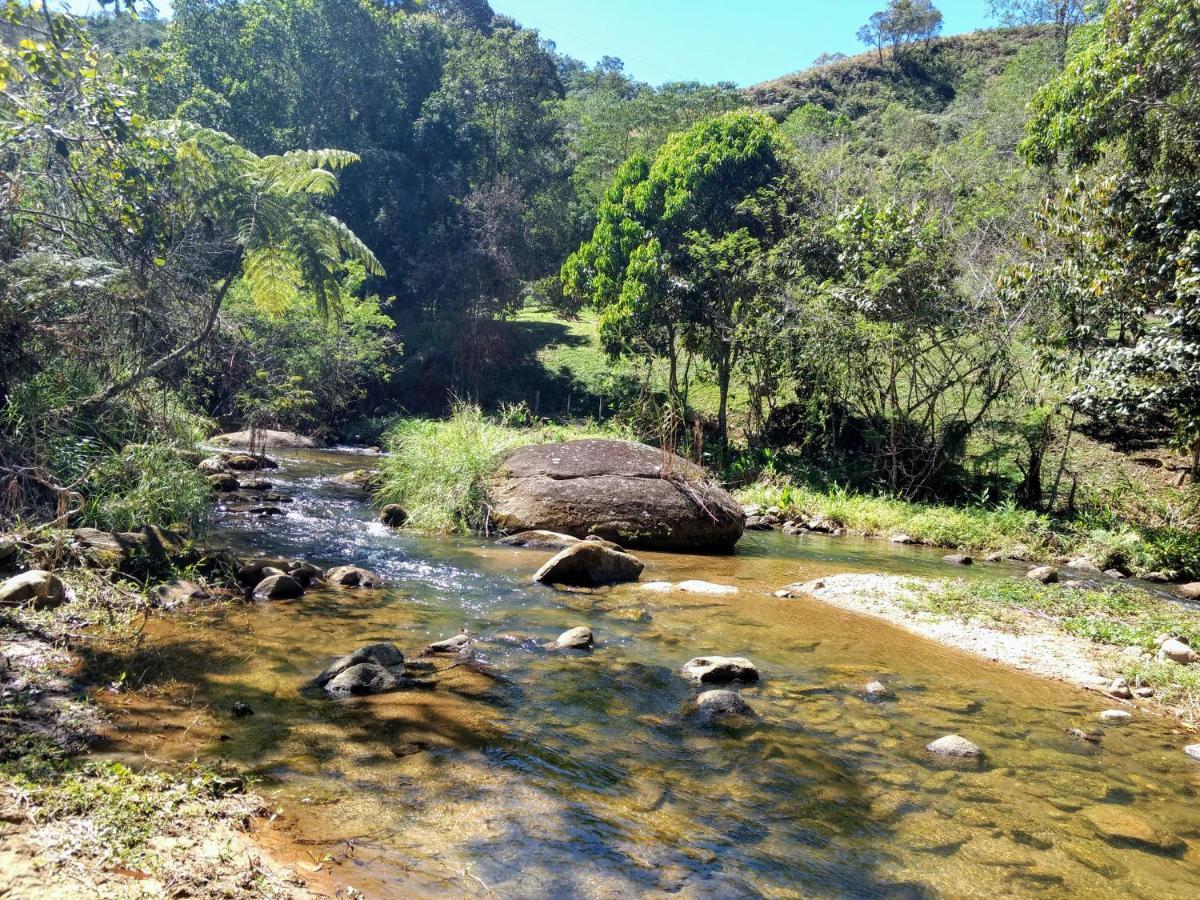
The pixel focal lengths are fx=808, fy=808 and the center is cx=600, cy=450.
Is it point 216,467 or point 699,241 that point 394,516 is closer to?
point 216,467

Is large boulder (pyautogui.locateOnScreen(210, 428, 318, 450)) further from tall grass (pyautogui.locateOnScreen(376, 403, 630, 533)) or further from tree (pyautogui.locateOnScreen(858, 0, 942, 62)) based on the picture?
tree (pyautogui.locateOnScreen(858, 0, 942, 62))

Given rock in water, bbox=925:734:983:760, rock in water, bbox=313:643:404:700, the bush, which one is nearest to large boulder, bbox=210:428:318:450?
the bush

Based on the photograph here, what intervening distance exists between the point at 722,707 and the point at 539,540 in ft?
23.3

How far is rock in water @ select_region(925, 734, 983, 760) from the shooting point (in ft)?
18.1

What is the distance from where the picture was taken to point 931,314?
18438 mm

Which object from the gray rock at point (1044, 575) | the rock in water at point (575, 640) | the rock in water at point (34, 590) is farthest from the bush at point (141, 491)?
the gray rock at point (1044, 575)

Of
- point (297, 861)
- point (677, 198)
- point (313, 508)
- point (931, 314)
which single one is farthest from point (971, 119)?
point (297, 861)

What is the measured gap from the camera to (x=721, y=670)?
22.2 ft

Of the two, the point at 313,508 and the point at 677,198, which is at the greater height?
the point at 677,198

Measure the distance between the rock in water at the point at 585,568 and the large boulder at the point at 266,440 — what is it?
11.5 meters

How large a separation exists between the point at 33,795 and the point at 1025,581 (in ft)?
39.1

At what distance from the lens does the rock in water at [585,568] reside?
10250 mm

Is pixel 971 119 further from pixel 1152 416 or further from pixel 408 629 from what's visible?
pixel 408 629

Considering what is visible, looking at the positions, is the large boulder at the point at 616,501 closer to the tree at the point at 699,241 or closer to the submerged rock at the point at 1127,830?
the submerged rock at the point at 1127,830
